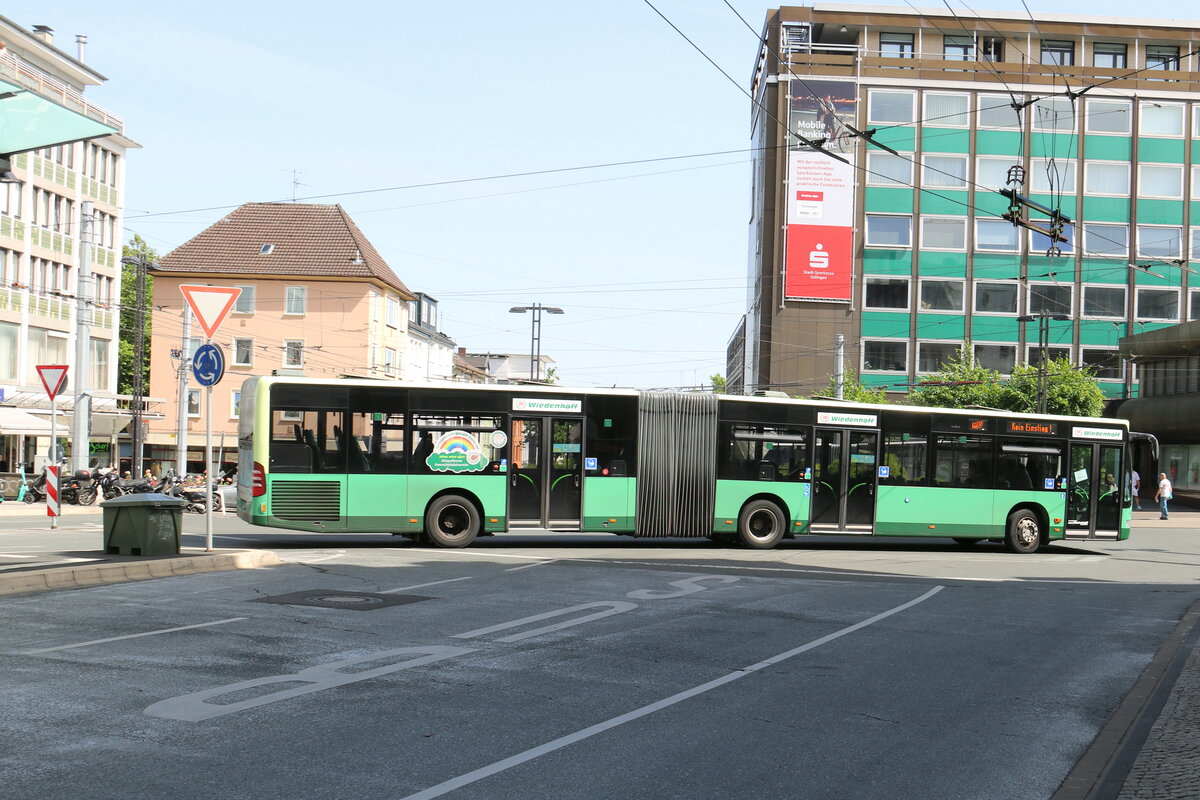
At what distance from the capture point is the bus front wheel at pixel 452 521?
22.1 metres

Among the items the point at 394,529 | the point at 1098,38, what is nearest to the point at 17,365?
the point at 394,529

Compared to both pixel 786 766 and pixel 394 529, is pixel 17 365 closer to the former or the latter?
pixel 394 529

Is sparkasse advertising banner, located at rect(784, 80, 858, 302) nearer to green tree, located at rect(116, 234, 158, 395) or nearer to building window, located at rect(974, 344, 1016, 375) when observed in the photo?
building window, located at rect(974, 344, 1016, 375)

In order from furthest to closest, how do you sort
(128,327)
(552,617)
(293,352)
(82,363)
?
1. (128,327)
2. (293,352)
3. (82,363)
4. (552,617)

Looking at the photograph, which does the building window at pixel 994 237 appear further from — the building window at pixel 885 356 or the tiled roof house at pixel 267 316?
the tiled roof house at pixel 267 316

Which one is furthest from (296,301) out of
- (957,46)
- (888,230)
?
(957,46)

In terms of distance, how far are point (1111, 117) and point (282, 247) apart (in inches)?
1857

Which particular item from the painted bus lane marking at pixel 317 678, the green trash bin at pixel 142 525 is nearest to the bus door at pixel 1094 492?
the painted bus lane marking at pixel 317 678

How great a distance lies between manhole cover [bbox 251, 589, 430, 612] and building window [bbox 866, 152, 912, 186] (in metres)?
59.7

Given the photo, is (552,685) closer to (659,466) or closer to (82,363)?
(659,466)

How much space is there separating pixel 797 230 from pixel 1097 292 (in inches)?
702

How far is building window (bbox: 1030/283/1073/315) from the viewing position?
229ft

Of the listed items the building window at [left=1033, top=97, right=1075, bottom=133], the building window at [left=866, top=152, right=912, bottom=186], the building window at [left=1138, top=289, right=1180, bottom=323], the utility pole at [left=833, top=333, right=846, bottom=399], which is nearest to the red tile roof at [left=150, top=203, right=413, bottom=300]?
the utility pole at [left=833, top=333, right=846, bottom=399]

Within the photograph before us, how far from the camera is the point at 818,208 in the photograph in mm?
68375
